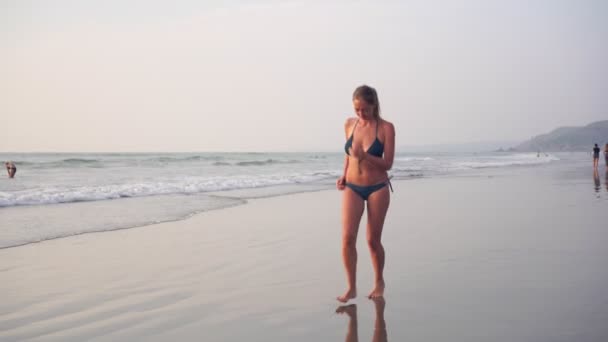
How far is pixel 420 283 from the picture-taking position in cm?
441

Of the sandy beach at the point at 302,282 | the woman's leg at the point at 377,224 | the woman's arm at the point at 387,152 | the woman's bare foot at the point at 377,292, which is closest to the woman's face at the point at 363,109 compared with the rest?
the woman's arm at the point at 387,152

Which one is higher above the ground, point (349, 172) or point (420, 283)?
point (349, 172)

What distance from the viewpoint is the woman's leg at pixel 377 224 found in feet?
12.9

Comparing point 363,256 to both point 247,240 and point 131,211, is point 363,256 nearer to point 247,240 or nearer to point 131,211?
point 247,240

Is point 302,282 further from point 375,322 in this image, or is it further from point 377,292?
point 375,322

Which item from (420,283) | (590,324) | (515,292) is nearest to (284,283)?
(420,283)

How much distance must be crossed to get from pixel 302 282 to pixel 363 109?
6.03 feet

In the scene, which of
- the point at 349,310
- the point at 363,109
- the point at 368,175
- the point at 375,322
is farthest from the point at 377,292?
the point at 363,109

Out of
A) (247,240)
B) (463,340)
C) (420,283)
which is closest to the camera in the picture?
(463,340)

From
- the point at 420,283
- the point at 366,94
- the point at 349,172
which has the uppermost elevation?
the point at 366,94

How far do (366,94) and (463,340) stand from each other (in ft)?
6.45

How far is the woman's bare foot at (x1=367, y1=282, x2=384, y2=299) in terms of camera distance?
158 inches

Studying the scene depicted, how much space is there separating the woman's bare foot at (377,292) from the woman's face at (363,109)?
4.77 ft

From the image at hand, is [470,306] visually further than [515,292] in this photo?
No
